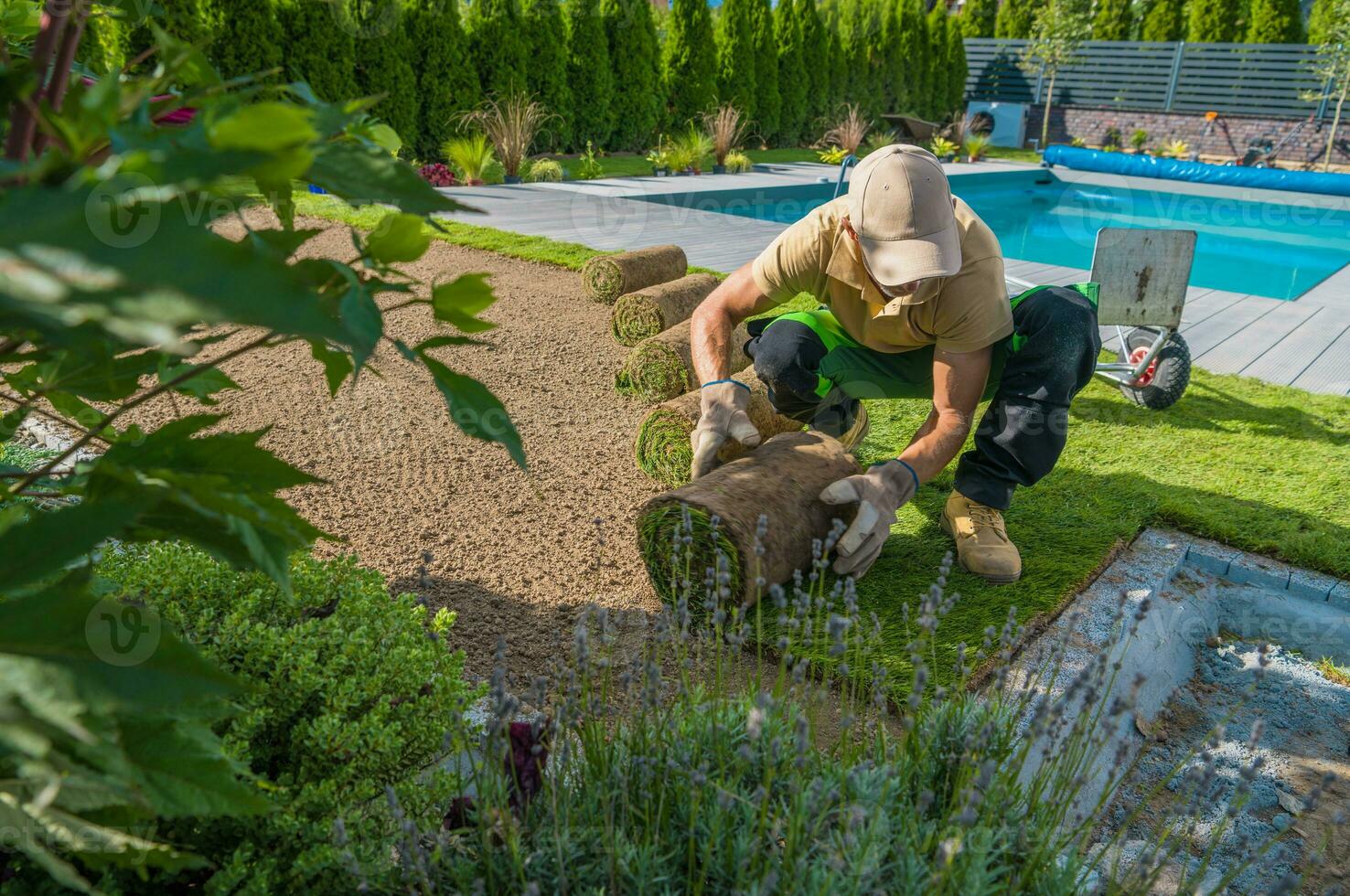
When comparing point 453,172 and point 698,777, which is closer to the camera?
point 698,777

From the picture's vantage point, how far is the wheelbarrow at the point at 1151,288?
13.7ft

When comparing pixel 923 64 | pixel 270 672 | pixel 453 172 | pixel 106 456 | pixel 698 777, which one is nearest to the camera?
pixel 106 456

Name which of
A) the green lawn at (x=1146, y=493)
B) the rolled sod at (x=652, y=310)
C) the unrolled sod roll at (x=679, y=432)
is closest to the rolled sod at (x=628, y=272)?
the rolled sod at (x=652, y=310)

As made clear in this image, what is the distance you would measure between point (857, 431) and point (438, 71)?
10.4m

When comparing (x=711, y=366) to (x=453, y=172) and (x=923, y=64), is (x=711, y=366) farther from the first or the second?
(x=923, y=64)

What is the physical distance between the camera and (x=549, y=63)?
1303cm

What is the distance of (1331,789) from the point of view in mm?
2229

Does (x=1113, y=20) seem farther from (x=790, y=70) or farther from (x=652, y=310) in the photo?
(x=652, y=310)

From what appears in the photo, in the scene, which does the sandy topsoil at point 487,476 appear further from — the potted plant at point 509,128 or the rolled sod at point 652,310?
the potted plant at point 509,128

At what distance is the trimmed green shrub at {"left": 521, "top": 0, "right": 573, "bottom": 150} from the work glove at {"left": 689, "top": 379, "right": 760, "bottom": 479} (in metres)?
11.3

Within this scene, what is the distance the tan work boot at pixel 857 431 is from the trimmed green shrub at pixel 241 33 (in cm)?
892

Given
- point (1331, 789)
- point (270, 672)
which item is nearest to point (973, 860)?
point (270, 672)

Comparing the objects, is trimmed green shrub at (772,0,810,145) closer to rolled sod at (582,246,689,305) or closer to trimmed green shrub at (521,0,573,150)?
trimmed green shrub at (521,0,573,150)

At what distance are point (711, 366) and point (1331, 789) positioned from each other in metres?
2.08
